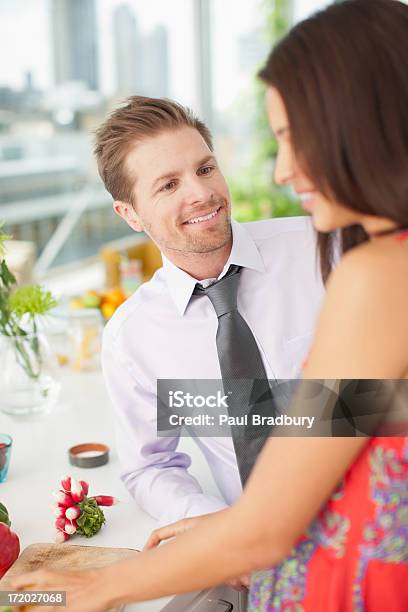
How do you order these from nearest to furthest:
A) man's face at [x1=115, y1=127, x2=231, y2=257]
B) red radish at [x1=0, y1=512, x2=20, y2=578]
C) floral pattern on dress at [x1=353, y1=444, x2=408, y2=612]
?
floral pattern on dress at [x1=353, y1=444, x2=408, y2=612] → red radish at [x1=0, y1=512, x2=20, y2=578] → man's face at [x1=115, y1=127, x2=231, y2=257]

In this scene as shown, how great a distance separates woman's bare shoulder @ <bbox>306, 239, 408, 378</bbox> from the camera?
0.77m

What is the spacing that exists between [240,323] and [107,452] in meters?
0.40

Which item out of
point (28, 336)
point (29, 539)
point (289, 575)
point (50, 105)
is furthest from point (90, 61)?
point (289, 575)

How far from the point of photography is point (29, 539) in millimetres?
1310

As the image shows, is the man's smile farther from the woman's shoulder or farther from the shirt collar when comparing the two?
the woman's shoulder

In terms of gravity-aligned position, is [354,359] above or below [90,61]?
below

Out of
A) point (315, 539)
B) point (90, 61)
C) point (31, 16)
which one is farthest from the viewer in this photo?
point (90, 61)

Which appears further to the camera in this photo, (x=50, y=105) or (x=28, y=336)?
(x=50, y=105)

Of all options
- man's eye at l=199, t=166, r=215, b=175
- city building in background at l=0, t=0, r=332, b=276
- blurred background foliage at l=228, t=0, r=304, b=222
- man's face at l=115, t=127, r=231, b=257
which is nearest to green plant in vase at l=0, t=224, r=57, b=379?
man's face at l=115, t=127, r=231, b=257

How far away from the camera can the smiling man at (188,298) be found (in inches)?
59.9

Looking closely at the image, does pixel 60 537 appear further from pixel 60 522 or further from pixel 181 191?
pixel 181 191

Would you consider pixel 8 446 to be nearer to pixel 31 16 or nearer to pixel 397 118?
pixel 397 118

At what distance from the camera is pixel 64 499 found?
1.33 m

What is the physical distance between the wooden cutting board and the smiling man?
0.63ft
